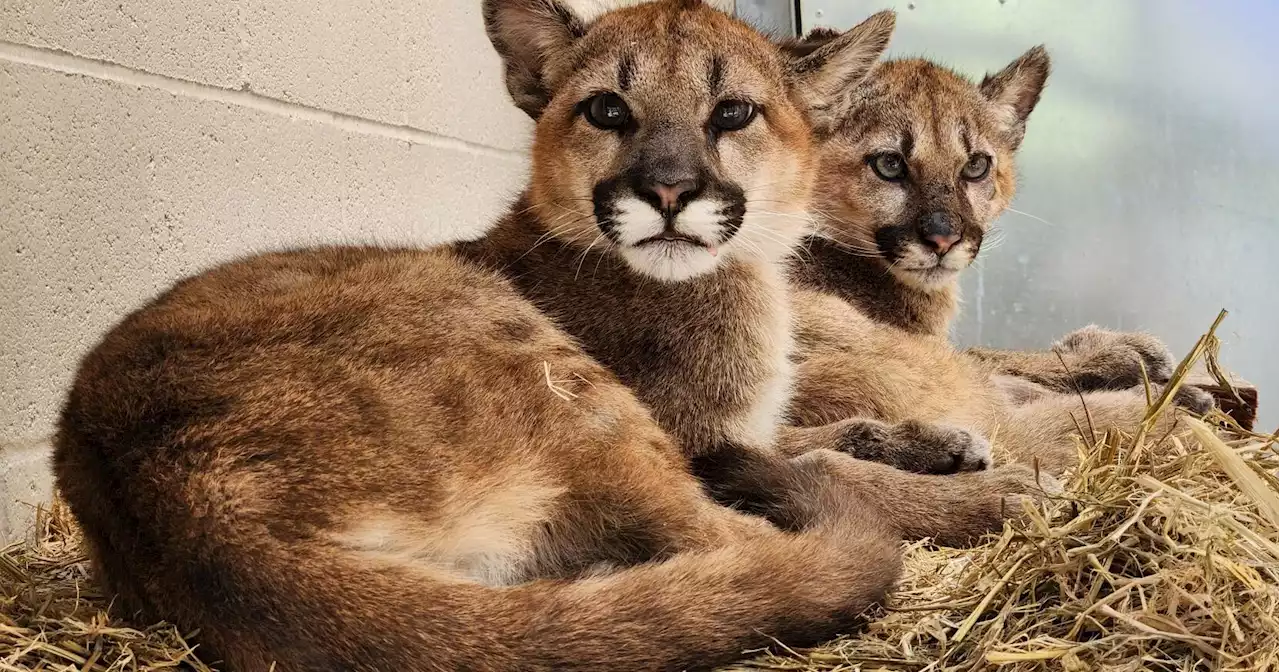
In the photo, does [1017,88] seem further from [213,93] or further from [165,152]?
[165,152]

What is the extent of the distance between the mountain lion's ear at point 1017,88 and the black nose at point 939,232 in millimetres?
779

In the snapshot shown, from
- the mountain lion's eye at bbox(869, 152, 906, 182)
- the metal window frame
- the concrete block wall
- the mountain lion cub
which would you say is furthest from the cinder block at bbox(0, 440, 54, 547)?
the metal window frame

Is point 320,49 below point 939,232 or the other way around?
the other way around

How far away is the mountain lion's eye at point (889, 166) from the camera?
12.1 ft

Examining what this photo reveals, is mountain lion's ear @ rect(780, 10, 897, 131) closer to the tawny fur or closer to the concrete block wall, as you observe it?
the tawny fur

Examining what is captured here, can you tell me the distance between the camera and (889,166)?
3697 millimetres

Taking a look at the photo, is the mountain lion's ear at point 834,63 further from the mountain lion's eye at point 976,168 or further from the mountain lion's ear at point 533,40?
the mountain lion's eye at point 976,168

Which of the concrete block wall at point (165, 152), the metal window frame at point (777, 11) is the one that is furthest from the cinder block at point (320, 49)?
the metal window frame at point (777, 11)

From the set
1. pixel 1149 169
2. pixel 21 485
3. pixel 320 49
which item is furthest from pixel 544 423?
pixel 1149 169

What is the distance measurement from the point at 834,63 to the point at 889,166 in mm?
757

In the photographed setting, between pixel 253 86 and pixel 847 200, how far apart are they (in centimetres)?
201

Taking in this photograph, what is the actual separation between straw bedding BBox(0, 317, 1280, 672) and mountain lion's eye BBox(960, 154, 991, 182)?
1.67 m

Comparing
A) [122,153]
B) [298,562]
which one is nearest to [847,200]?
[122,153]

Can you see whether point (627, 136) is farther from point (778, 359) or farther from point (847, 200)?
point (847, 200)
